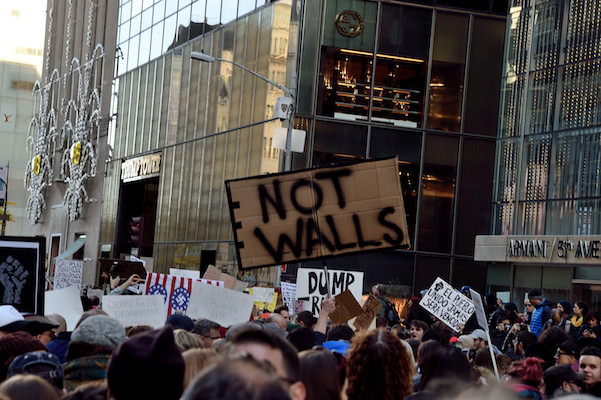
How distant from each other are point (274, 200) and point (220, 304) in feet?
5.22

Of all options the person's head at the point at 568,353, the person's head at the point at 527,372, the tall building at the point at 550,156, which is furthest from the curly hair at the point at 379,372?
the tall building at the point at 550,156

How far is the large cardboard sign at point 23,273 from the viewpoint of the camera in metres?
A: 10.2

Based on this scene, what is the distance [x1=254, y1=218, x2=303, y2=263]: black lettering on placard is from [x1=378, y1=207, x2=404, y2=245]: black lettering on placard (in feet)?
2.87

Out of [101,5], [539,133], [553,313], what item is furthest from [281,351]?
[101,5]

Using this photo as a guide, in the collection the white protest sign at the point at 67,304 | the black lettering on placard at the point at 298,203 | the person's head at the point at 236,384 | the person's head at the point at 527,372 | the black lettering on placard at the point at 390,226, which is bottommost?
the white protest sign at the point at 67,304

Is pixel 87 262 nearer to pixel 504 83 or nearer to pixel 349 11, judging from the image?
pixel 349 11

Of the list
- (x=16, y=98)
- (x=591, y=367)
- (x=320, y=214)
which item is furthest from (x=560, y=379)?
(x=16, y=98)

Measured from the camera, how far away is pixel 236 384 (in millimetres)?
2408

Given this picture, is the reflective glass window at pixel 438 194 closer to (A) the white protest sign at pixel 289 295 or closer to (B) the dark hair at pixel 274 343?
(A) the white protest sign at pixel 289 295

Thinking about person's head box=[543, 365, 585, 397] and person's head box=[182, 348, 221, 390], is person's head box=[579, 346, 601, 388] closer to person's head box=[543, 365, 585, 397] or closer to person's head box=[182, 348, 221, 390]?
person's head box=[543, 365, 585, 397]

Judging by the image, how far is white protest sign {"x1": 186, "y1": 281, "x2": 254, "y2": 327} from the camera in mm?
12031

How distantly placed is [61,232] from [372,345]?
166 ft

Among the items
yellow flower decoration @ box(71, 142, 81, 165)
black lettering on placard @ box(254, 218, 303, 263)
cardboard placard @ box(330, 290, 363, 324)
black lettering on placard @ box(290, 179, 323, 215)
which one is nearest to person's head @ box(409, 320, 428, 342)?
cardboard placard @ box(330, 290, 363, 324)

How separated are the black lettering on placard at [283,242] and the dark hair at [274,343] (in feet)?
22.6
